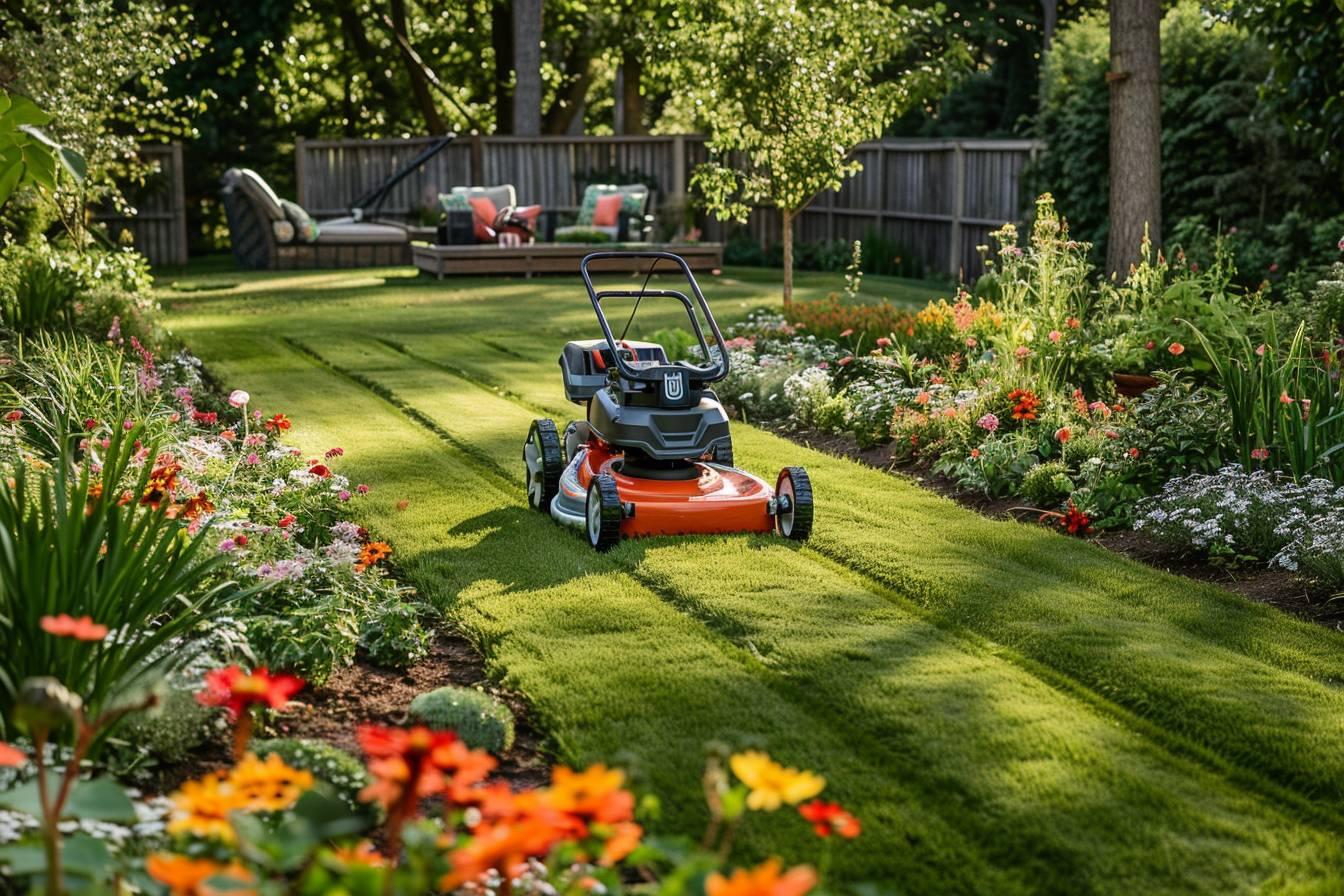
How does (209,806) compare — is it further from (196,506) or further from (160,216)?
(160,216)

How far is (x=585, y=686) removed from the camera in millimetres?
4680

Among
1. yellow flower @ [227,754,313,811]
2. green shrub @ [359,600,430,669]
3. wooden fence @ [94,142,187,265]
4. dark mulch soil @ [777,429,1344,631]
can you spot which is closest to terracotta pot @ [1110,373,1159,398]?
dark mulch soil @ [777,429,1344,631]

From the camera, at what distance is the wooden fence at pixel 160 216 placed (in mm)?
23422

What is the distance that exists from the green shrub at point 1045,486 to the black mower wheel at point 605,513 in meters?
2.10

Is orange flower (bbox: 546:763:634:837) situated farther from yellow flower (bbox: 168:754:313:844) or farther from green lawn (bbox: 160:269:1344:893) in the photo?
yellow flower (bbox: 168:754:313:844)

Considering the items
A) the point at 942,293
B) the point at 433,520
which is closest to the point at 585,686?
the point at 433,520

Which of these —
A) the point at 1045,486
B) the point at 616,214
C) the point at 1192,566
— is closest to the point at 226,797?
the point at 1192,566

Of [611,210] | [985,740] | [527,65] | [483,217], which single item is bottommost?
[985,740]

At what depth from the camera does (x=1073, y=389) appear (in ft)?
27.9

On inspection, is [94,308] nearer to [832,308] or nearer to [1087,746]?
[832,308]

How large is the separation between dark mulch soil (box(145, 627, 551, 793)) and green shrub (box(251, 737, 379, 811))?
0.24 m

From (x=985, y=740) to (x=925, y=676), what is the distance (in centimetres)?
57

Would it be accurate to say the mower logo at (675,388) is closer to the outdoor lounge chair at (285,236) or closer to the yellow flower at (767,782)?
the yellow flower at (767,782)

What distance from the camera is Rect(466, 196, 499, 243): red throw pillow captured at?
21.1 meters
